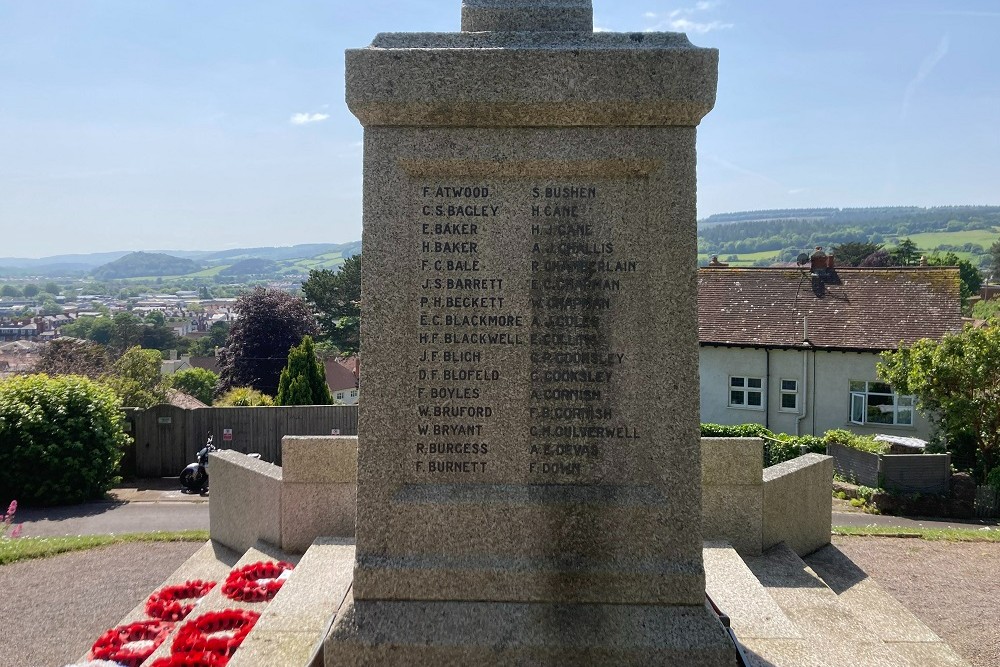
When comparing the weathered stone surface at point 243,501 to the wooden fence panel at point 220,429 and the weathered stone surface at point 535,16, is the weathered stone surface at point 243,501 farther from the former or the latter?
the wooden fence panel at point 220,429

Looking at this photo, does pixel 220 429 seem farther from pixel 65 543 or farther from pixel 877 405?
pixel 877 405

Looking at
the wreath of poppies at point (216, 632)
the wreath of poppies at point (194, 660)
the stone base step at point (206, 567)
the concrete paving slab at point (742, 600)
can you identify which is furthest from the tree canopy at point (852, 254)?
the wreath of poppies at point (194, 660)

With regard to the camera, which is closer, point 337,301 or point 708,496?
point 708,496

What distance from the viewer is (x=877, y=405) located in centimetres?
2908

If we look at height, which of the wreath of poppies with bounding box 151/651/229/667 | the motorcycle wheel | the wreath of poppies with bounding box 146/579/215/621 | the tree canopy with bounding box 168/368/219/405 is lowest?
the tree canopy with bounding box 168/368/219/405

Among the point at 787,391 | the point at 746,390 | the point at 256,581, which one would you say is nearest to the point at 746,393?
the point at 746,390

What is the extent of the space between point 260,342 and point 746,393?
3106 centimetres

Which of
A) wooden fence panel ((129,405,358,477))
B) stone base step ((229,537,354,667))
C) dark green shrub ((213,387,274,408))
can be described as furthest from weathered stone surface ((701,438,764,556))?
dark green shrub ((213,387,274,408))

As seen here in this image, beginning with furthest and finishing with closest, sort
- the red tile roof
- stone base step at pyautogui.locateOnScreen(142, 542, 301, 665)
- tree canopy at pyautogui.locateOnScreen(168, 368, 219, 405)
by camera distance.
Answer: tree canopy at pyautogui.locateOnScreen(168, 368, 219, 405), the red tile roof, stone base step at pyautogui.locateOnScreen(142, 542, 301, 665)

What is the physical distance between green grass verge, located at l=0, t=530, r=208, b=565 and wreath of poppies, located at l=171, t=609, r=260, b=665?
4.59 metres

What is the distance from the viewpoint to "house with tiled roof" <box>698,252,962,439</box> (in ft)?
95.9

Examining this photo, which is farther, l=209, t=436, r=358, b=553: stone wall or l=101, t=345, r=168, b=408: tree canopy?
l=101, t=345, r=168, b=408: tree canopy

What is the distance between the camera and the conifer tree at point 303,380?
98.5ft

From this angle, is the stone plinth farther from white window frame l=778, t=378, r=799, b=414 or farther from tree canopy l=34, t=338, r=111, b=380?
tree canopy l=34, t=338, r=111, b=380
